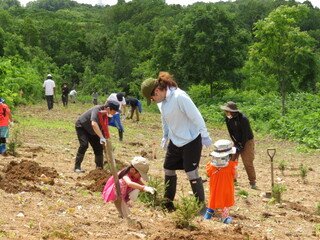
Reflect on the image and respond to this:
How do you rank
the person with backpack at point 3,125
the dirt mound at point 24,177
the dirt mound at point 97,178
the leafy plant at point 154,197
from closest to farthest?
1. the leafy plant at point 154,197
2. the dirt mound at point 24,177
3. the dirt mound at point 97,178
4. the person with backpack at point 3,125

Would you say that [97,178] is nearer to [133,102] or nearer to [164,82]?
[164,82]

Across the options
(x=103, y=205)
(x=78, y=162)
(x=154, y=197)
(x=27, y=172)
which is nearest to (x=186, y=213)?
(x=154, y=197)

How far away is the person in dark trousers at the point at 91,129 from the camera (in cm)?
842

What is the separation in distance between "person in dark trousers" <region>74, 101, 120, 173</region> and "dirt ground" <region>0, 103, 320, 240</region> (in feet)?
1.31

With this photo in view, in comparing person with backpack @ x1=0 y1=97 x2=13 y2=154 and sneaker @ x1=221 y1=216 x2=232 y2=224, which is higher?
person with backpack @ x1=0 y1=97 x2=13 y2=154

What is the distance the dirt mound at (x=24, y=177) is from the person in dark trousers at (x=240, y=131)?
→ 334 cm

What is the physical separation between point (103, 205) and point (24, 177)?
6.22ft

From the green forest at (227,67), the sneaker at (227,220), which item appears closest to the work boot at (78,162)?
the sneaker at (227,220)

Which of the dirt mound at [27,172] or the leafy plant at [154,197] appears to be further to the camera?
the dirt mound at [27,172]

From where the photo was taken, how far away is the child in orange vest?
653 cm

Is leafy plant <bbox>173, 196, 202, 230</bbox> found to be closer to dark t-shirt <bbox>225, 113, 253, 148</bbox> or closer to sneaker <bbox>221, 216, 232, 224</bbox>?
sneaker <bbox>221, 216, 232, 224</bbox>

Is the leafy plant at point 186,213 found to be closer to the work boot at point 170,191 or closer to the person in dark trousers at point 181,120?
the person in dark trousers at point 181,120

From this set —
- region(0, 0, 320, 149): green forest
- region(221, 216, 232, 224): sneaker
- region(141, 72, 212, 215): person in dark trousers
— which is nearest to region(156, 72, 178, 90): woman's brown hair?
region(141, 72, 212, 215): person in dark trousers

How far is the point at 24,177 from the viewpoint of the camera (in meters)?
Result: 8.25
